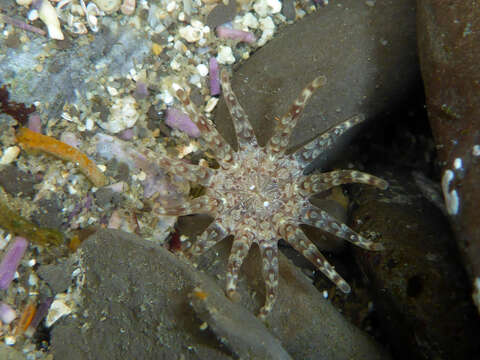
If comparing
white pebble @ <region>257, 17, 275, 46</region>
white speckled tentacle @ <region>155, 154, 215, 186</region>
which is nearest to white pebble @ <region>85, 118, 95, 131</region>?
white speckled tentacle @ <region>155, 154, 215, 186</region>

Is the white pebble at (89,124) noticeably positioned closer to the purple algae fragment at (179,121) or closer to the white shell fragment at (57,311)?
the purple algae fragment at (179,121)

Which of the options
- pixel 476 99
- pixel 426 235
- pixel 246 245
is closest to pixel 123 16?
pixel 246 245

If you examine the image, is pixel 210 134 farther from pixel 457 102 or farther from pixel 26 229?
pixel 457 102

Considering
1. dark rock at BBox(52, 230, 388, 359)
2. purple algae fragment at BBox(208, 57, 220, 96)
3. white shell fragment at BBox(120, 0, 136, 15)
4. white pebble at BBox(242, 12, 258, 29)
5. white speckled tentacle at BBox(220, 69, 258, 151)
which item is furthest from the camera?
white pebble at BBox(242, 12, 258, 29)

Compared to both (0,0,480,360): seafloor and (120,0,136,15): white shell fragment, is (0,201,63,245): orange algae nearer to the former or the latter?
(0,0,480,360): seafloor

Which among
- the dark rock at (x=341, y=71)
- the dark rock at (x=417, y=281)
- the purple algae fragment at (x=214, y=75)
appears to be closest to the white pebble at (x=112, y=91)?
the purple algae fragment at (x=214, y=75)

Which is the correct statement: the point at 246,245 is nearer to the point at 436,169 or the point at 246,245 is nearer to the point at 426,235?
the point at 426,235
